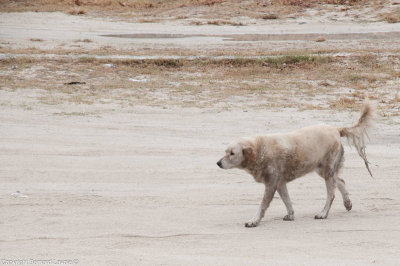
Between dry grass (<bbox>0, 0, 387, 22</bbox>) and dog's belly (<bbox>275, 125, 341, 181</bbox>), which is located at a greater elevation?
dog's belly (<bbox>275, 125, 341, 181</bbox>)

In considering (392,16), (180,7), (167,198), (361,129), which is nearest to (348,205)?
(361,129)

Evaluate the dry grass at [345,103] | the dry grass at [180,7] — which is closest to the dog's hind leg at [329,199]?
the dry grass at [345,103]

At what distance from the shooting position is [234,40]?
93.9 ft

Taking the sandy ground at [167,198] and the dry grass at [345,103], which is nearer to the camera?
the sandy ground at [167,198]

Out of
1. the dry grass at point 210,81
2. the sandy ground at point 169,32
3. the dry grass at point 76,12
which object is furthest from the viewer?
the dry grass at point 76,12

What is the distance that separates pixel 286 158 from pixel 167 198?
1.76 m

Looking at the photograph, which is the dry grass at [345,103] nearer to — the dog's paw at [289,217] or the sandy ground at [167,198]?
the sandy ground at [167,198]

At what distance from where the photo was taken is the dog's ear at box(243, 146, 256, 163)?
23.6 feet

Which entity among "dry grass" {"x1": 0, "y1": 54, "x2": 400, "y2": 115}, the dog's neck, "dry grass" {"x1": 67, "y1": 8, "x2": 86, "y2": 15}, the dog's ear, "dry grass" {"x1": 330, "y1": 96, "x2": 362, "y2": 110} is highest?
the dog's ear

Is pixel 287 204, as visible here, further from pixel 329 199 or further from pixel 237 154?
pixel 237 154

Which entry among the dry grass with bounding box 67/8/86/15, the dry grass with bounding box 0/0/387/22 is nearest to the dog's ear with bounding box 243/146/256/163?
the dry grass with bounding box 0/0/387/22

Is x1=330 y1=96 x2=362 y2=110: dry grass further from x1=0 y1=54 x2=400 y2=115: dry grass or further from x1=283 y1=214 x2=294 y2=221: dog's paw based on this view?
x1=283 y1=214 x2=294 y2=221: dog's paw

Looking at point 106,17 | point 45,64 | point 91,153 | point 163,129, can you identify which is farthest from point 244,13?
point 91,153

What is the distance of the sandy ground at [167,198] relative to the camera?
631 centimetres
